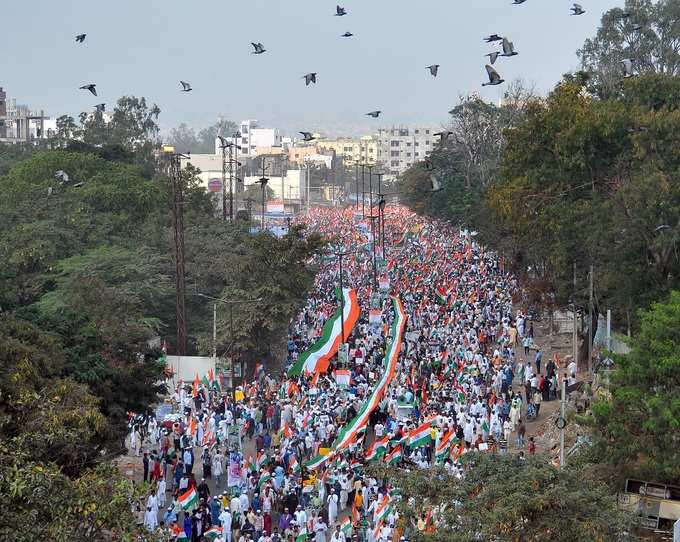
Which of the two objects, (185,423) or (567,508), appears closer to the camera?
(567,508)

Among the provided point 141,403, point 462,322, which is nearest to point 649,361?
point 141,403

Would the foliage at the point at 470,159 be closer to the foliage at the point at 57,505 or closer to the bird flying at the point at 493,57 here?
the bird flying at the point at 493,57

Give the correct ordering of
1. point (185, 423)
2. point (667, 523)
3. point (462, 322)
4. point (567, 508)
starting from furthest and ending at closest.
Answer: point (462, 322), point (185, 423), point (667, 523), point (567, 508)

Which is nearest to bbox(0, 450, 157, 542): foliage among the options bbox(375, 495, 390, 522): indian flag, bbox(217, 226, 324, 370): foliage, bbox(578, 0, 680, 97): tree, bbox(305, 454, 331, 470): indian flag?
bbox(375, 495, 390, 522): indian flag

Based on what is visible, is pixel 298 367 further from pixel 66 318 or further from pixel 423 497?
pixel 423 497

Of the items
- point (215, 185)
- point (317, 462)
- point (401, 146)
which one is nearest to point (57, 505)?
point (317, 462)
